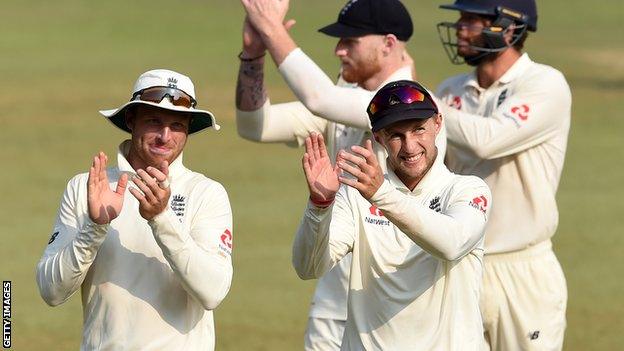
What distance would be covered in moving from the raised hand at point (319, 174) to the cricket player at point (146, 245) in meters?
0.51

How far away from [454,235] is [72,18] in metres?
34.7

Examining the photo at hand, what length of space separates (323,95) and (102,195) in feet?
6.97

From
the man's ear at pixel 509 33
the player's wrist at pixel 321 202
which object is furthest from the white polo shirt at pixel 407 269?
the man's ear at pixel 509 33

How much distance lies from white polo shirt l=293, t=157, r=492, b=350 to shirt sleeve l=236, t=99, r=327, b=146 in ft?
6.86

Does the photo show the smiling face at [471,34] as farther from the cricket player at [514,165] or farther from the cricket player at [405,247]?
the cricket player at [405,247]

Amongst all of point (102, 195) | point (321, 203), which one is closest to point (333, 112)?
point (321, 203)

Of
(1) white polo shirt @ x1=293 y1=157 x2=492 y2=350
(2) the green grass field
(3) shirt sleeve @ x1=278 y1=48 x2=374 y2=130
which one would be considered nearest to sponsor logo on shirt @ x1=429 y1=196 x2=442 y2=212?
(1) white polo shirt @ x1=293 y1=157 x2=492 y2=350

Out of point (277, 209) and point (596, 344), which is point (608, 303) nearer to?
point (596, 344)

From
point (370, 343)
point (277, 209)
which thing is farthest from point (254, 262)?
point (370, 343)

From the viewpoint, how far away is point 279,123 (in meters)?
8.70

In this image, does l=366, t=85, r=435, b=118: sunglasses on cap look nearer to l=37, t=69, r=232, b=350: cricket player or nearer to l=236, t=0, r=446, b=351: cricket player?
l=37, t=69, r=232, b=350: cricket player

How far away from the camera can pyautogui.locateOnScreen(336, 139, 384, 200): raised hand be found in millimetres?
5832

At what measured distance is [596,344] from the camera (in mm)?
11938

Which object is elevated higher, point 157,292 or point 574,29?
point 157,292
